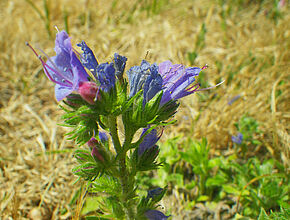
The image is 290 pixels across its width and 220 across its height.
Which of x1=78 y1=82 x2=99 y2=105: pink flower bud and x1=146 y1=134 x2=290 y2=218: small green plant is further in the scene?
x1=146 y1=134 x2=290 y2=218: small green plant

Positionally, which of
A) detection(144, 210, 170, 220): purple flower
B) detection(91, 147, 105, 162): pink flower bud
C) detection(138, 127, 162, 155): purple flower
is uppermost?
detection(138, 127, 162, 155): purple flower

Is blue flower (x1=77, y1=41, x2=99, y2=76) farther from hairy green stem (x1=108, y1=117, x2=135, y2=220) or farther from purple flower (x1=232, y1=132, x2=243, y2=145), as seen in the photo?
purple flower (x1=232, y1=132, x2=243, y2=145)

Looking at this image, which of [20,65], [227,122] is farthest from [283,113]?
[20,65]

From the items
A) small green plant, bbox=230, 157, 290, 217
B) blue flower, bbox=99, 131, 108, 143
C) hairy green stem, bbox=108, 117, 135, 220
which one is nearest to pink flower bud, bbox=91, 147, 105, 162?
hairy green stem, bbox=108, 117, 135, 220

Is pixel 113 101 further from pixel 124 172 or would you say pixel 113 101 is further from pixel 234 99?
pixel 234 99

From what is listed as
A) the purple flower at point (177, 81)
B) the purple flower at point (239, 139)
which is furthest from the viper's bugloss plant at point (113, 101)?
the purple flower at point (239, 139)

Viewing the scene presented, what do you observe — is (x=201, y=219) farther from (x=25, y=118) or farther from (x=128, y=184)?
(x=25, y=118)

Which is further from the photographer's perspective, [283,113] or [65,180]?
[283,113]
